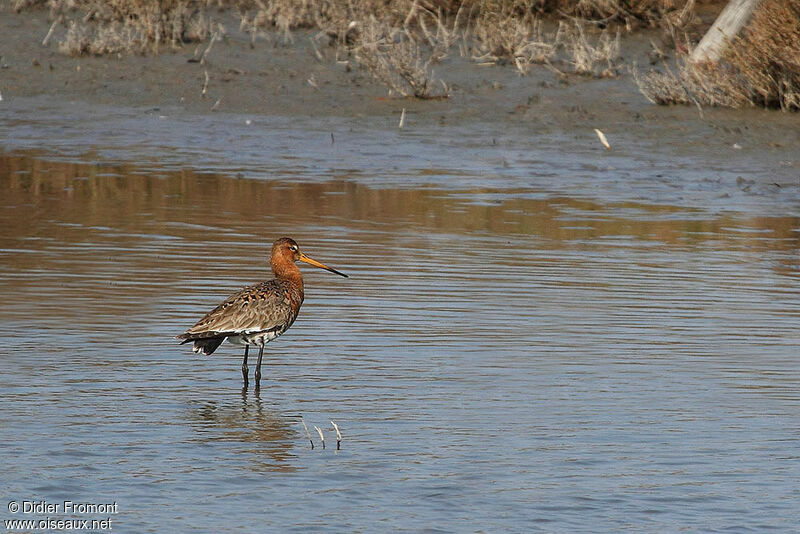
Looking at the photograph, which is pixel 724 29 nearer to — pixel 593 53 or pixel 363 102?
pixel 593 53

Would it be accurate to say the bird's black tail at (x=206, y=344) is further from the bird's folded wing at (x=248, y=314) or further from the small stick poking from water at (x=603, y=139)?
the small stick poking from water at (x=603, y=139)

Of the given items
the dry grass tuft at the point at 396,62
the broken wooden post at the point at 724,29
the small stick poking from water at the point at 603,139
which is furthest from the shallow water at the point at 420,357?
the dry grass tuft at the point at 396,62

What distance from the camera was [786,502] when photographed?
6.54 m

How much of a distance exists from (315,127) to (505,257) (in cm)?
752

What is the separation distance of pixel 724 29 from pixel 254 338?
41.0 ft

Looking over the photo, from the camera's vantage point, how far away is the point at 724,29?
772 inches

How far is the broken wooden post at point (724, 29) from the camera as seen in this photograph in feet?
63.9

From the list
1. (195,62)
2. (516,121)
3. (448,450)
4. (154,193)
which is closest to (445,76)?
(516,121)

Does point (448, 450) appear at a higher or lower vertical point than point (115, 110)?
higher

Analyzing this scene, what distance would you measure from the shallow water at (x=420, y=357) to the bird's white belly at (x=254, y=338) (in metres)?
0.24

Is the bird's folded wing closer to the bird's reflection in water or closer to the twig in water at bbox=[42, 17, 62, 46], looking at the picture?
the bird's reflection in water

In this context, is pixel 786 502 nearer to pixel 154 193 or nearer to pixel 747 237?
pixel 747 237

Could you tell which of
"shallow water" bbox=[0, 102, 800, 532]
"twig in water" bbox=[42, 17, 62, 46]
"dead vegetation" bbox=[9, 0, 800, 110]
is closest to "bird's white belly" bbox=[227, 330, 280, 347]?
"shallow water" bbox=[0, 102, 800, 532]

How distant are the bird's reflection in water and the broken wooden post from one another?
41.9ft
